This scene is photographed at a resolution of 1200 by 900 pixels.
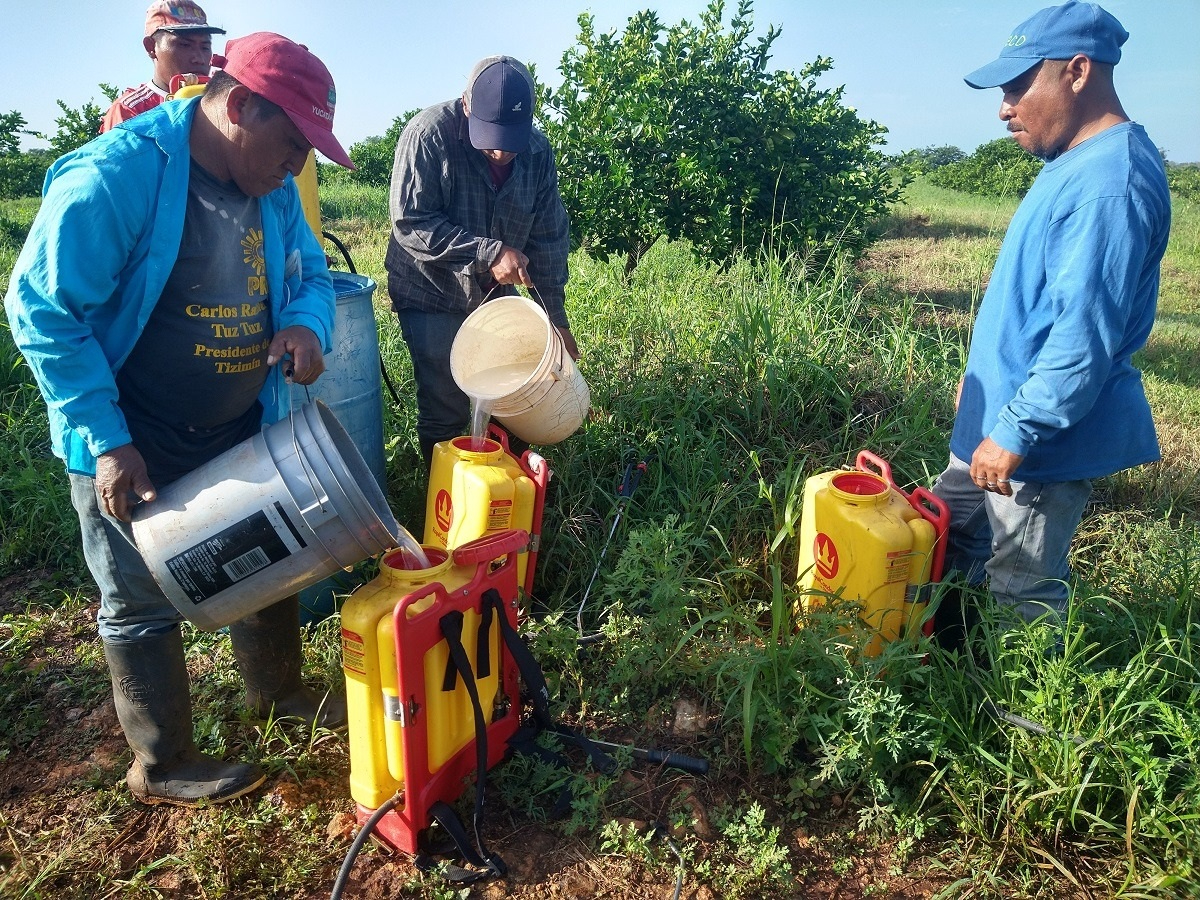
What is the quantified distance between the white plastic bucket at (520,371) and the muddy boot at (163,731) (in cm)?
132

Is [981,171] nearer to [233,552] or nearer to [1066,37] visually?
[1066,37]

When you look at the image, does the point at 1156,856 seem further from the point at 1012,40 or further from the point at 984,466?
the point at 1012,40

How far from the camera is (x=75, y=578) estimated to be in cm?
349

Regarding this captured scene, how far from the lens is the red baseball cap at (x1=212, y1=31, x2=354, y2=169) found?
186cm

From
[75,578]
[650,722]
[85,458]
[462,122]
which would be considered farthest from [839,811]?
[75,578]

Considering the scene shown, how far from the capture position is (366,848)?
2.17 meters

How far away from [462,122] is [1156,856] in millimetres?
3208

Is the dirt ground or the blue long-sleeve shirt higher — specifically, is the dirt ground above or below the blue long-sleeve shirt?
below

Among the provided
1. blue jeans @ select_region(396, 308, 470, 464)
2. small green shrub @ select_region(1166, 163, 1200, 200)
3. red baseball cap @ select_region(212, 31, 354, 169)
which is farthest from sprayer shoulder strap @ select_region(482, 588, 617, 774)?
small green shrub @ select_region(1166, 163, 1200, 200)

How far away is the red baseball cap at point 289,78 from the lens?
1862 mm

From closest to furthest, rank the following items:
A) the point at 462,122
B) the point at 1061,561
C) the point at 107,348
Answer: the point at 107,348 < the point at 1061,561 < the point at 462,122

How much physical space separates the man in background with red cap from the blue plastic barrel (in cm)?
154

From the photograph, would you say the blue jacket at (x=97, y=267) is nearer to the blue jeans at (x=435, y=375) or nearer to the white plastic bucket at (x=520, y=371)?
the white plastic bucket at (x=520, y=371)

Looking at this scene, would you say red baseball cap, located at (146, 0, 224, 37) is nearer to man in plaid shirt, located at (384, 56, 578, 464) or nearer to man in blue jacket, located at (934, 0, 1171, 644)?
man in plaid shirt, located at (384, 56, 578, 464)
